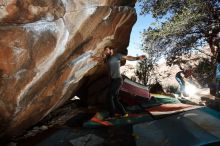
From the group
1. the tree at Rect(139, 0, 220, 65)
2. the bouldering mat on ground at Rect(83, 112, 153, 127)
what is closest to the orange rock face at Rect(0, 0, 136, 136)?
the bouldering mat on ground at Rect(83, 112, 153, 127)

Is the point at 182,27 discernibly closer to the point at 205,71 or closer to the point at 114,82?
the point at 205,71

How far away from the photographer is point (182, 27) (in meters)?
12.6

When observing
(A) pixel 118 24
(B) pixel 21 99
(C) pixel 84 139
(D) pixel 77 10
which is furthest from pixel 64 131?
(A) pixel 118 24

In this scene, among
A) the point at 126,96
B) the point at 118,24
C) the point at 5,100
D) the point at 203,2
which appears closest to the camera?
the point at 5,100

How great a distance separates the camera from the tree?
12.4m

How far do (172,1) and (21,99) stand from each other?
10050 millimetres

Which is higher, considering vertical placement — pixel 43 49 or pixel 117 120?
pixel 43 49

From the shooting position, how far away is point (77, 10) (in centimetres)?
699

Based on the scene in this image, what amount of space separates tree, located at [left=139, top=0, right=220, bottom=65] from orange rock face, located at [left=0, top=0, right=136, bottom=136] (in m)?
4.87

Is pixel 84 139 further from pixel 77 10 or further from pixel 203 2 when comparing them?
pixel 203 2

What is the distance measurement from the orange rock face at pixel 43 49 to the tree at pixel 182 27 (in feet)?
16.0

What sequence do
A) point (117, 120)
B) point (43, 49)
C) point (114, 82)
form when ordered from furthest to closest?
point (114, 82) → point (117, 120) → point (43, 49)

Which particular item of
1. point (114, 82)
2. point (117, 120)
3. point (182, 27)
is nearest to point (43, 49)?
point (114, 82)

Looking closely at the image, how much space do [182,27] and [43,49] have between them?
7.90 meters
